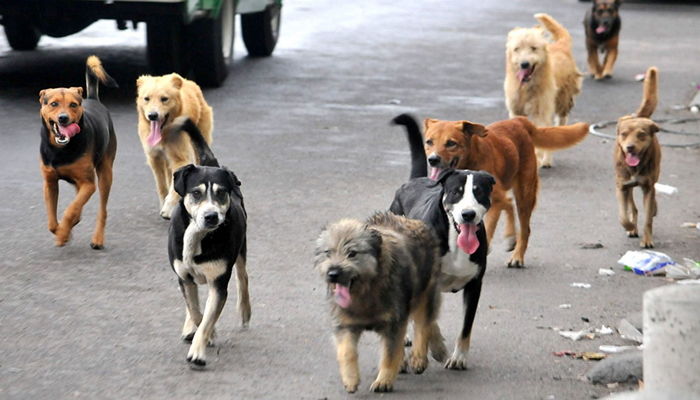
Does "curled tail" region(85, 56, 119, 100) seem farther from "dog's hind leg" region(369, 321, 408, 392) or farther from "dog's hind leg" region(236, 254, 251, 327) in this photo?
"dog's hind leg" region(369, 321, 408, 392)

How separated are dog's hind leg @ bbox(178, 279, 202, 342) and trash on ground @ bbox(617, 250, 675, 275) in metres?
3.25

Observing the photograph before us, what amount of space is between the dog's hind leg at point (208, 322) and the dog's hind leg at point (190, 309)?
18 cm

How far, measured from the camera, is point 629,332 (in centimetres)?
727

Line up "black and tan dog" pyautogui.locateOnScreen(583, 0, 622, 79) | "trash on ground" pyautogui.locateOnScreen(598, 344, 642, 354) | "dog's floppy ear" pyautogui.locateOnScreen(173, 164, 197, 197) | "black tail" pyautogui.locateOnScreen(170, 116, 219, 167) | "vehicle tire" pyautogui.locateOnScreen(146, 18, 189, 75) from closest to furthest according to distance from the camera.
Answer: "dog's floppy ear" pyautogui.locateOnScreen(173, 164, 197, 197) → "trash on ground" pyautogui.locateOnScreen(598, 344, 642, 354) → "black tail" pyautogui.locateOnScreen(170, 116, 219, 167) → "vehicle tire" pyautogui.locateOnScreen(146, 18, 189, 75) → "black and tan dog" pyautogui.locateOnScreen(583, 0, 622, 79)

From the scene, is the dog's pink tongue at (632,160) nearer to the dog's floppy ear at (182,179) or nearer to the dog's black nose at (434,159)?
the dog's black nose at (434,159)

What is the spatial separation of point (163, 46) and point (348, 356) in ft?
33.5

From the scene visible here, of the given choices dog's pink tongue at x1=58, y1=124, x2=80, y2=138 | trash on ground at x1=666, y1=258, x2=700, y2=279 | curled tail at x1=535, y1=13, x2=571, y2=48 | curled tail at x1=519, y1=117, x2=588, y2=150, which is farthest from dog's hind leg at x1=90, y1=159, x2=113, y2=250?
curled tail at x1=535, y1=13, x2=571, y2=48

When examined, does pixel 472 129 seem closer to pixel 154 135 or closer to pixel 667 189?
pixel 154 135

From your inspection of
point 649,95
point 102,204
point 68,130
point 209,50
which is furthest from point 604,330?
point 209,50

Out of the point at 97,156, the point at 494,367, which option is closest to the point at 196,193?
the point at 494,367

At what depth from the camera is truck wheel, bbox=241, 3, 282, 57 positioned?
1941 centimetres

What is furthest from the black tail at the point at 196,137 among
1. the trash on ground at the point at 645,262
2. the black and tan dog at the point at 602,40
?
the black and tan dog at the point at 602,40

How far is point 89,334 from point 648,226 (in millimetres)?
4245

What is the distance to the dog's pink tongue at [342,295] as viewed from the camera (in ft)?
19.4
